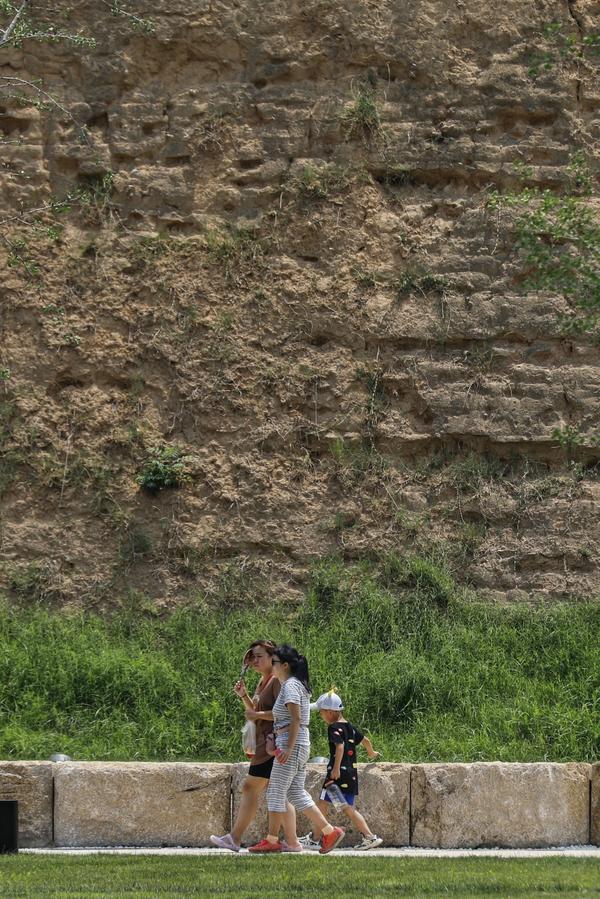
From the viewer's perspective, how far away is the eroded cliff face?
11914 mm

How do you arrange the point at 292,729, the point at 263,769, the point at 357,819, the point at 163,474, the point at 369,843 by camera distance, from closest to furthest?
1. the point at 292,729
2. the point at 263,769
3. the point at 357,819
4. the point at 369,843
5. the point at 163,474

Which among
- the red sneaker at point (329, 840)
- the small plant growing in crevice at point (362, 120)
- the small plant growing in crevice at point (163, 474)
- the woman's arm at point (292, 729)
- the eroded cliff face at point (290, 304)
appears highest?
the small plant growing in crevice at point (362, 120)

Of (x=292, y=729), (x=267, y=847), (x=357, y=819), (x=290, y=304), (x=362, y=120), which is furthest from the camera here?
(x=362, y=120)

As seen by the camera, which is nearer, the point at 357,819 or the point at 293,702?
the point at 293,702

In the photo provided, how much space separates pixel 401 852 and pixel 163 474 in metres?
4.81

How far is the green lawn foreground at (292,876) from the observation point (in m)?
6.29

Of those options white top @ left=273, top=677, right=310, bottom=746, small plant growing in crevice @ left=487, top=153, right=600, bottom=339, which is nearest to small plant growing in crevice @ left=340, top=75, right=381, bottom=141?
small plant growing in crevice @ left=487, top=153, right=600, bottom=339

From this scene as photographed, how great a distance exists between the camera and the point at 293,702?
25.7 ft

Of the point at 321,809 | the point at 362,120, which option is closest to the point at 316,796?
the point at 321,809

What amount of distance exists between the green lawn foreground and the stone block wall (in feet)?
2.62

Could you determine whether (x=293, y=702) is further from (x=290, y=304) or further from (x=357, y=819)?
(x=290, y=304)

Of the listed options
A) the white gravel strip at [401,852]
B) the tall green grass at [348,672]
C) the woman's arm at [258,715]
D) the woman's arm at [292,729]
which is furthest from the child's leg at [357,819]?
the tall green grass at [348,672]

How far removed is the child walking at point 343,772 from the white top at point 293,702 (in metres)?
0.30

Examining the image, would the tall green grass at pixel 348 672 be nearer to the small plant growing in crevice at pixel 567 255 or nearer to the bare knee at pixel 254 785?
the bare knee at pixel 254 785
